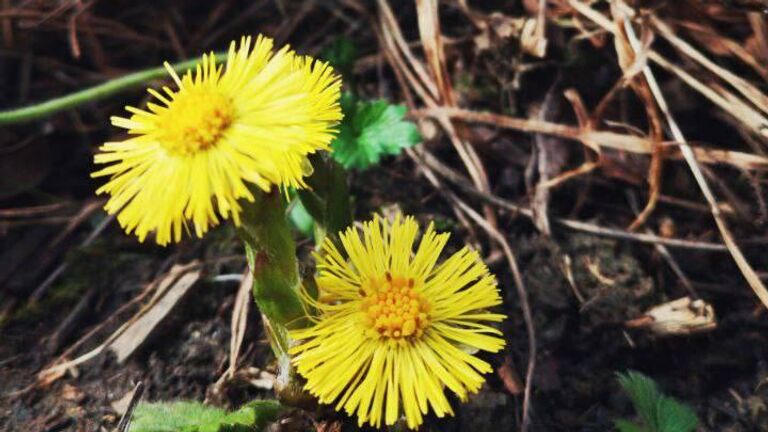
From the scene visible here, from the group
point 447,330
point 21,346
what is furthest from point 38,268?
point 447,330

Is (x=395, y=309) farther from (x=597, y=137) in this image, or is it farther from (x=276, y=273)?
(x=597, y=137)

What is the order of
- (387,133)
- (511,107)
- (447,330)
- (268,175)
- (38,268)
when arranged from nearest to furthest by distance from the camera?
1. (268,175)
2. (447,330)
3. (387,133)
4. (38,268)
5. (511,107)

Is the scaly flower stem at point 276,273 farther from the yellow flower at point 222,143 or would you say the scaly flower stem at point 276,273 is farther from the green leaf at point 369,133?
the green leaf at point 369,133

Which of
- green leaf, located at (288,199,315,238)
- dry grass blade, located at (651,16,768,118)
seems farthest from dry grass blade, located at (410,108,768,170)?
green leaf, located at (288,199,315,238)

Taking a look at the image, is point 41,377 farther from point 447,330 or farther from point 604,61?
point 604,61

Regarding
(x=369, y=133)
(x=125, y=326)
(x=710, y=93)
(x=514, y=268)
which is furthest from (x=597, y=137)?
(x=125, y=326)

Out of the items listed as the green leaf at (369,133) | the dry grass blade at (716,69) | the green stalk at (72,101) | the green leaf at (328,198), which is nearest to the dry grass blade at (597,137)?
the dry grass blade at (716,69)

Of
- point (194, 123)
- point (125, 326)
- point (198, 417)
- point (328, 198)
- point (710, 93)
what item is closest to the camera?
point (194, 123)
